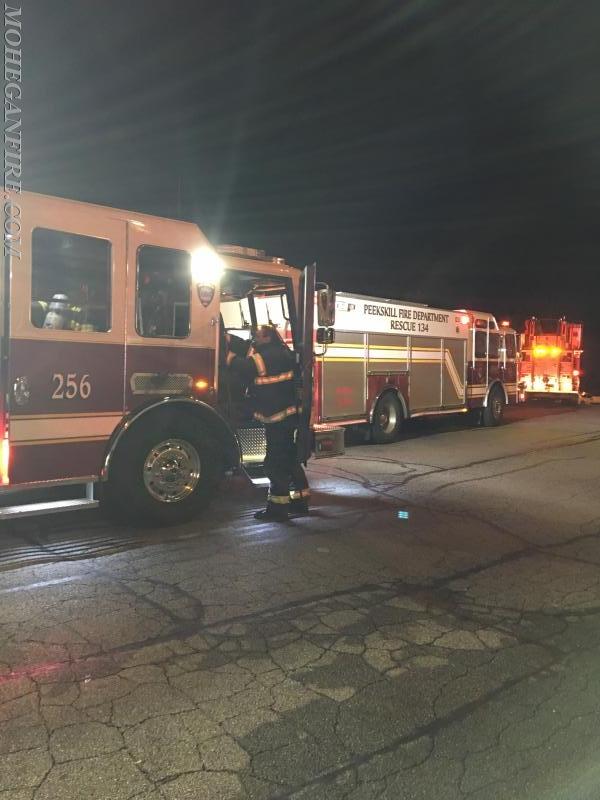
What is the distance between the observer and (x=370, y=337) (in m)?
11.9

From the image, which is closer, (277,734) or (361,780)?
(361,780)

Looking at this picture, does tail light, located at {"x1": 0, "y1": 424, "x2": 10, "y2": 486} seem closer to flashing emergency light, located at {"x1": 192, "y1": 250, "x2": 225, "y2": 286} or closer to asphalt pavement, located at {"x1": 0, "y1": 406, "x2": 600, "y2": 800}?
asphalt pavement, located at {"x1": 0, "y1": 406, "x2": 600, "y2": 800}

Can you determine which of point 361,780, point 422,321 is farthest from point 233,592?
point 422,321

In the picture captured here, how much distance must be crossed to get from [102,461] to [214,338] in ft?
5.13

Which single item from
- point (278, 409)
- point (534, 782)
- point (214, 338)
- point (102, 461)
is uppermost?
point (214, 338)

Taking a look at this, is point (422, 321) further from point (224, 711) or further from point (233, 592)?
point (224, 711)

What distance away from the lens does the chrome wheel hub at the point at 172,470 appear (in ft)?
19.8

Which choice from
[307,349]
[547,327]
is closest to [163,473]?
[307,349]

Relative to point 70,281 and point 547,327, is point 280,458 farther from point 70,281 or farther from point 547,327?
point 547,327

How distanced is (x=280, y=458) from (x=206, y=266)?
1922mm

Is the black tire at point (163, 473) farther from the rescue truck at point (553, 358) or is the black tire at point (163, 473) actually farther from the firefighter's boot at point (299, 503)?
the rescue truck at point (553, 358)

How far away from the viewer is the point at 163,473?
6098mm

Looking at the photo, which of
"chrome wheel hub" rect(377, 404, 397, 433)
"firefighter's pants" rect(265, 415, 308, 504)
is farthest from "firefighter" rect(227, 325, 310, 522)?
"chrome wheel hub" rect(377, 404, 397, 433)

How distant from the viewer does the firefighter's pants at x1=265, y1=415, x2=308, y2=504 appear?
652 cm
